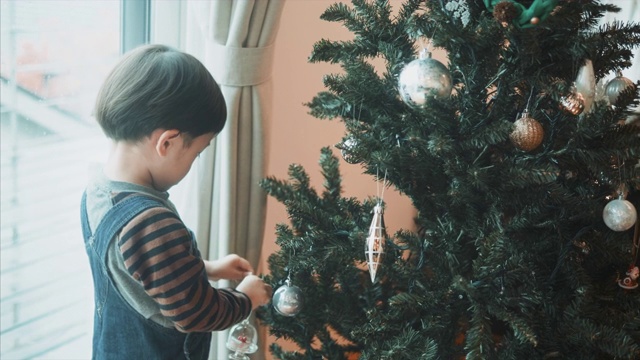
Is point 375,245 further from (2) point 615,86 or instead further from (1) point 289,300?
(2) point 615,86

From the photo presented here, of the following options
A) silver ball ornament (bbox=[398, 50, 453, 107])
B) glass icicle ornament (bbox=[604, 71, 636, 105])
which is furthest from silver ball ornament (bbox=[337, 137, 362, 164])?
glass icicle ornament (bbox=[604, 71, 636, 105])

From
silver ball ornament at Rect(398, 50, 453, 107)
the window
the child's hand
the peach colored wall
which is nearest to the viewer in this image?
silver ball ornament at Rect(398, 50, 453, 107)

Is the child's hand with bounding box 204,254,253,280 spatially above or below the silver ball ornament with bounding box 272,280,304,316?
below

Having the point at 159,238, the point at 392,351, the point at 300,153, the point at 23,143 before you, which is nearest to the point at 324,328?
the point at 392,351

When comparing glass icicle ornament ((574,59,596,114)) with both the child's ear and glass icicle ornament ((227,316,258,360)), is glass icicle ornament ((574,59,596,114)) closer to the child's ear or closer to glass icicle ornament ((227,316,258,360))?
the child's ear

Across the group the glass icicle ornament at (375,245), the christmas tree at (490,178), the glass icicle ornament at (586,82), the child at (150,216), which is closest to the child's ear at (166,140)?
the child at (150,216)

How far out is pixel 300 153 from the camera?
2219mm

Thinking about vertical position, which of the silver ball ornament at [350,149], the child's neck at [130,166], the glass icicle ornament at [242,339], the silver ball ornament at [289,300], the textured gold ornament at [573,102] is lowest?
the glass icicle ornament at [242,339]

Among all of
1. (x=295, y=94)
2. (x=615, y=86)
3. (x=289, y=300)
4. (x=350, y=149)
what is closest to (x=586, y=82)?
(x=615, y=86)

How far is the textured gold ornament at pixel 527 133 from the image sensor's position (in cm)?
103

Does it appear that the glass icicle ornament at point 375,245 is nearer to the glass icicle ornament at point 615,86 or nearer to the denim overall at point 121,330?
the denim overall at point 121,330

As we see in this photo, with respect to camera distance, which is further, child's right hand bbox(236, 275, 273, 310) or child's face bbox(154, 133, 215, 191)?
child's right hand bbox(236, 275, 273, 310)

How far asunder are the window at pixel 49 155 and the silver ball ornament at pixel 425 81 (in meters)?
0.93

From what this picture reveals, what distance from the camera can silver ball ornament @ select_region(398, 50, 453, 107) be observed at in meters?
1.03
